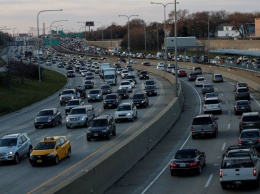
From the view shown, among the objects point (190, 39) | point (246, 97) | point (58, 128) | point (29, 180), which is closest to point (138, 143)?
point (29, 180)

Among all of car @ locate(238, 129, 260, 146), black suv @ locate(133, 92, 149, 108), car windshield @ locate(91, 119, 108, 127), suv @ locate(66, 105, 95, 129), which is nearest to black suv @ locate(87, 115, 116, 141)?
car windshield @ locate(91, 119, 108, 127)

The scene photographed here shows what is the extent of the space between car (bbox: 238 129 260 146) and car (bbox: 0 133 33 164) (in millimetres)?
11495

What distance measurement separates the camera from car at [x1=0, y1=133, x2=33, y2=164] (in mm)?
31859

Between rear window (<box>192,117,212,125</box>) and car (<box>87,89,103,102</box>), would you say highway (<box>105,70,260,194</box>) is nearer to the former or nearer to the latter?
rear window (<box>192,117,212,125</box>)

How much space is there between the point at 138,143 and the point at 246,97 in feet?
104

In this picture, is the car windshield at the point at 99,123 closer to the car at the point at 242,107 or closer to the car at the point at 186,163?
the car at the point at 186,163

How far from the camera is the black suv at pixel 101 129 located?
38.9m

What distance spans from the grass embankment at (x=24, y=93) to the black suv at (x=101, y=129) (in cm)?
2339

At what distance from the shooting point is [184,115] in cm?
5303

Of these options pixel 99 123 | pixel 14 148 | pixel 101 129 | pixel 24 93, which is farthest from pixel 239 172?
pixel 24 93

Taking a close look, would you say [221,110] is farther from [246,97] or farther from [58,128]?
[58,128]

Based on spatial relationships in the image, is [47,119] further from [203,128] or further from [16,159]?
[16,159]

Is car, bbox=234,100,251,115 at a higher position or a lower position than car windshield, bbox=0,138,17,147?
lower

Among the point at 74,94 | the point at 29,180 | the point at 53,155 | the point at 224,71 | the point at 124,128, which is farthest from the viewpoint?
the point at 224,71
